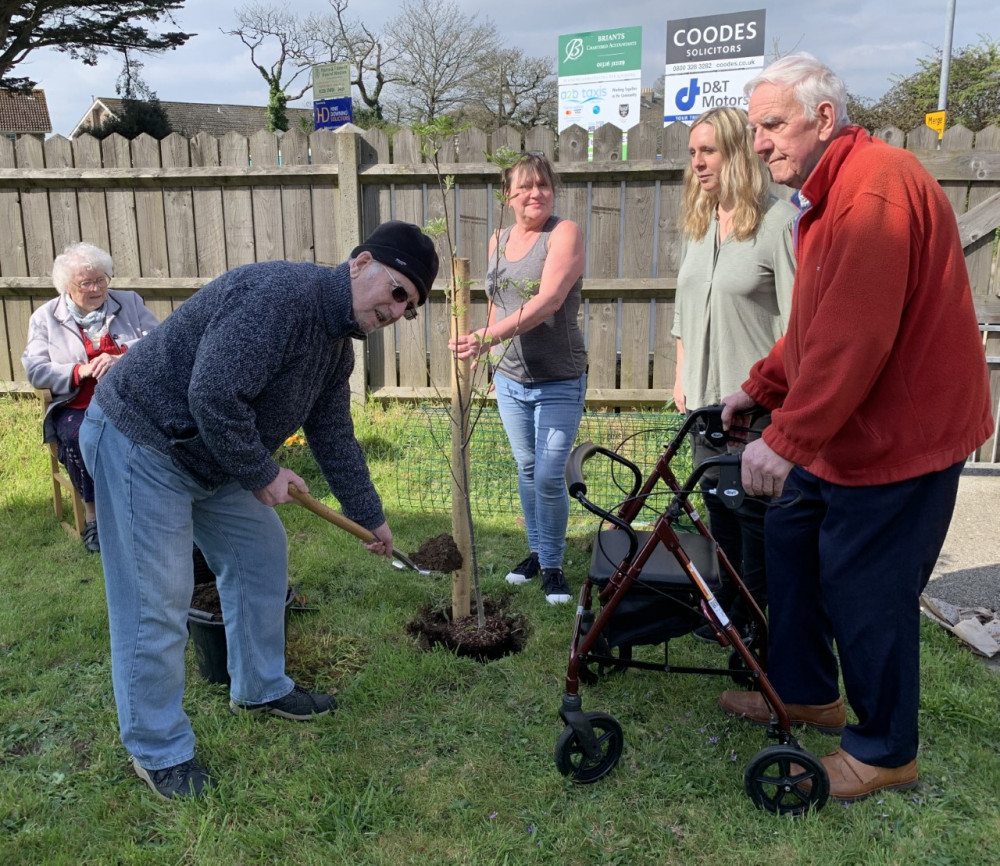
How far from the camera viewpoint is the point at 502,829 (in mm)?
2260

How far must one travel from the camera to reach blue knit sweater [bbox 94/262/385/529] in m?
2.05

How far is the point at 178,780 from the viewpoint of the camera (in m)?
2.39

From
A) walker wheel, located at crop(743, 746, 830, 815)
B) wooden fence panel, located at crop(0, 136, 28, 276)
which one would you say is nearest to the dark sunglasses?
walker wheel, located at crop(743, 746, 830, 815)

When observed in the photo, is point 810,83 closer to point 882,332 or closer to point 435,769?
point 882,332

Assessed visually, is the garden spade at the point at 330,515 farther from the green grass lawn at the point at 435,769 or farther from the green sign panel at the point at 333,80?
the green sign panel at the point at 333,80

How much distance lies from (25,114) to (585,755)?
46701mm

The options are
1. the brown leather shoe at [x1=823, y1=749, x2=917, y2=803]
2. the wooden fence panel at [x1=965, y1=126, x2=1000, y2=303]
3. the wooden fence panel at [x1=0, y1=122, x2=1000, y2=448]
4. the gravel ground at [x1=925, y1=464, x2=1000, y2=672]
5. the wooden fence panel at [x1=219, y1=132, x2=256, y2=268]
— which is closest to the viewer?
the brown leather shoe at [x1=823, y1=749, x2=917, y2=803]

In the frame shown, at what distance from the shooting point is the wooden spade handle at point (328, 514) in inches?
95.0

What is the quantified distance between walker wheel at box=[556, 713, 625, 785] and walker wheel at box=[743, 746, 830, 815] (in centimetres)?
40

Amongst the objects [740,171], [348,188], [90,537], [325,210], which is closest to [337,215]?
[325,210]

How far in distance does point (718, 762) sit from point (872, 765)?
0.46 m

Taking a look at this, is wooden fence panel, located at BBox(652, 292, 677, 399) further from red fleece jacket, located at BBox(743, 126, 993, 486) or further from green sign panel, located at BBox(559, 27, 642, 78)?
green sign panel, located at BBox(559, 27, 642, 78)

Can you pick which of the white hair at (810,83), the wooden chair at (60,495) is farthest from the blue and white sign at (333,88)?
the white hair at (810,83)

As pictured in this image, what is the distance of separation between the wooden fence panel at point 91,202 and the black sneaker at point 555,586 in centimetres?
492
